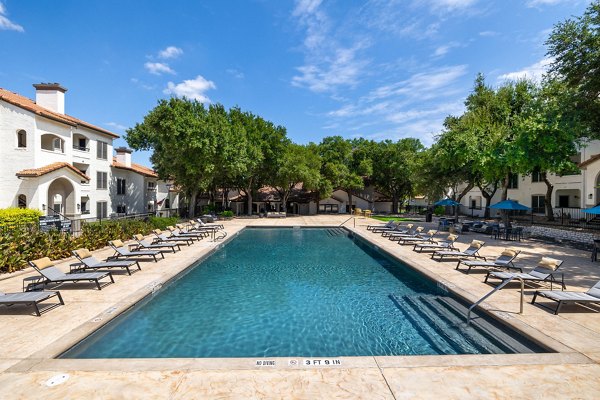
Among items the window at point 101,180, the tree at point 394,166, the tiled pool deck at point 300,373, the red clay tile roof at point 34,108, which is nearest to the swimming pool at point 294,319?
the tiled pool deck at point 300,373

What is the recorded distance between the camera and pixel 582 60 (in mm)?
18094

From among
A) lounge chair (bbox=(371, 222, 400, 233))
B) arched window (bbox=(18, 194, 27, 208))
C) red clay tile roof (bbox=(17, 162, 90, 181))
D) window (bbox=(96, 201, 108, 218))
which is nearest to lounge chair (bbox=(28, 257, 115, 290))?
red clay tile roof (bbox=(17, 162, 90, 181))

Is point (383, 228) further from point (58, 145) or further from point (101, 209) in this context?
point (58, 145)

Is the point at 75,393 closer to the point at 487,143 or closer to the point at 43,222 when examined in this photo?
the point at 43,222

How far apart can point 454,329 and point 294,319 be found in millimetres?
3994

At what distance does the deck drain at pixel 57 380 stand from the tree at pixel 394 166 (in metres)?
48.0

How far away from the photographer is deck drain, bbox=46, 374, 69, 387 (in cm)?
431

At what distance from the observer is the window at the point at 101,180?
28966mm

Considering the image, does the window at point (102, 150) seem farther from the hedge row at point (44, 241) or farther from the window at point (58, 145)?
the hedge row at point (44, 241)

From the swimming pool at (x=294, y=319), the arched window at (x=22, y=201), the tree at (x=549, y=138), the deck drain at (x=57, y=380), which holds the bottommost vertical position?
the swimming pool at (x=294, y=319)

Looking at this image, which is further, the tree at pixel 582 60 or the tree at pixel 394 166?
the tree at pixel 394 166

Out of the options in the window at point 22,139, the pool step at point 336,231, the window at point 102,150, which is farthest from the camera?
the window at point 102,150

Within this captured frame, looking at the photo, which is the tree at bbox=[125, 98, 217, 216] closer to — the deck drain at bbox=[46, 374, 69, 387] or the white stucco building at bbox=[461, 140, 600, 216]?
the deck drain at bbox=[46, 374, 69, 387]

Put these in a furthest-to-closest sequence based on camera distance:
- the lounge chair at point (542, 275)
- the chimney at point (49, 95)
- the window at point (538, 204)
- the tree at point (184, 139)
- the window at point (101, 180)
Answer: the window at point (538, 204) < the tree at point (184, 139) < the window at point (101, 180) < the chimney at point (49, 95) < the lounge chair at point (542, 275)
